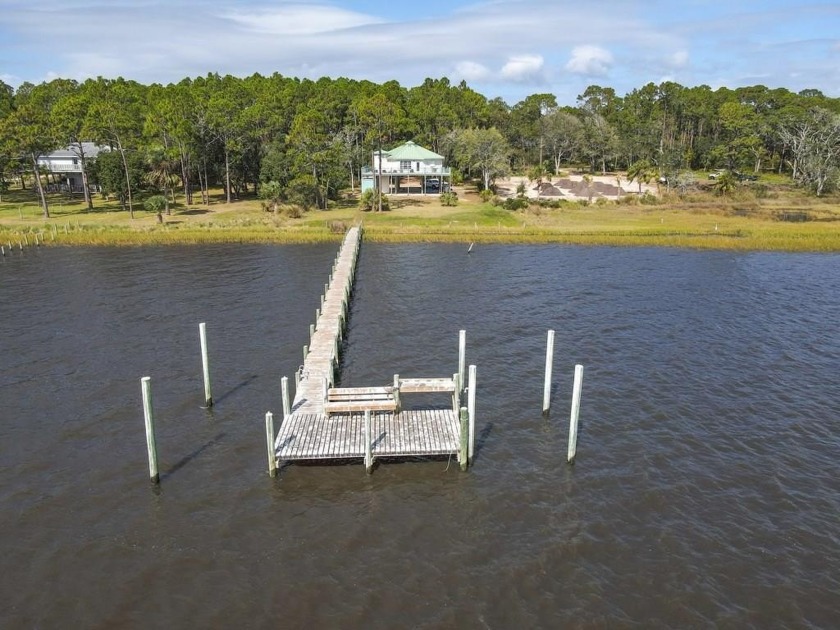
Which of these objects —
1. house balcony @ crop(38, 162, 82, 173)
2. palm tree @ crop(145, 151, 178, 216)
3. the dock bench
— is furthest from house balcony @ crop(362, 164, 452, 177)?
the dock bench

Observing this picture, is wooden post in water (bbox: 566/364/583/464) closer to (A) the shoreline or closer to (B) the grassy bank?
(A) the shoreline

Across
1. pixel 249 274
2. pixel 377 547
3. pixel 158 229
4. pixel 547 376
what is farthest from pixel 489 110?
pixel 377 547

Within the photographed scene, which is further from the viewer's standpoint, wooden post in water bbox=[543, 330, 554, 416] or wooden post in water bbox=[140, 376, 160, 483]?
wooden post in water bbox=[543, 330, 554, 416]

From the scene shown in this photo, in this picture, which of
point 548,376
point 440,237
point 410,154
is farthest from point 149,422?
point 410,154

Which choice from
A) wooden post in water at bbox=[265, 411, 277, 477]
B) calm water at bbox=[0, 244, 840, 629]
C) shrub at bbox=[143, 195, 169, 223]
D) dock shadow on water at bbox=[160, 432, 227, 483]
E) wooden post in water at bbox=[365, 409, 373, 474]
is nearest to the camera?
calm water at bbox=[0, 244, 840, 629]

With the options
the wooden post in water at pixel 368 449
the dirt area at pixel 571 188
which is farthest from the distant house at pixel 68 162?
the wooden post in water at pixel 368 449

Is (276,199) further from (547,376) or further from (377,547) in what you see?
(377,547)

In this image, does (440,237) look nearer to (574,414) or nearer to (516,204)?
(516,204)
